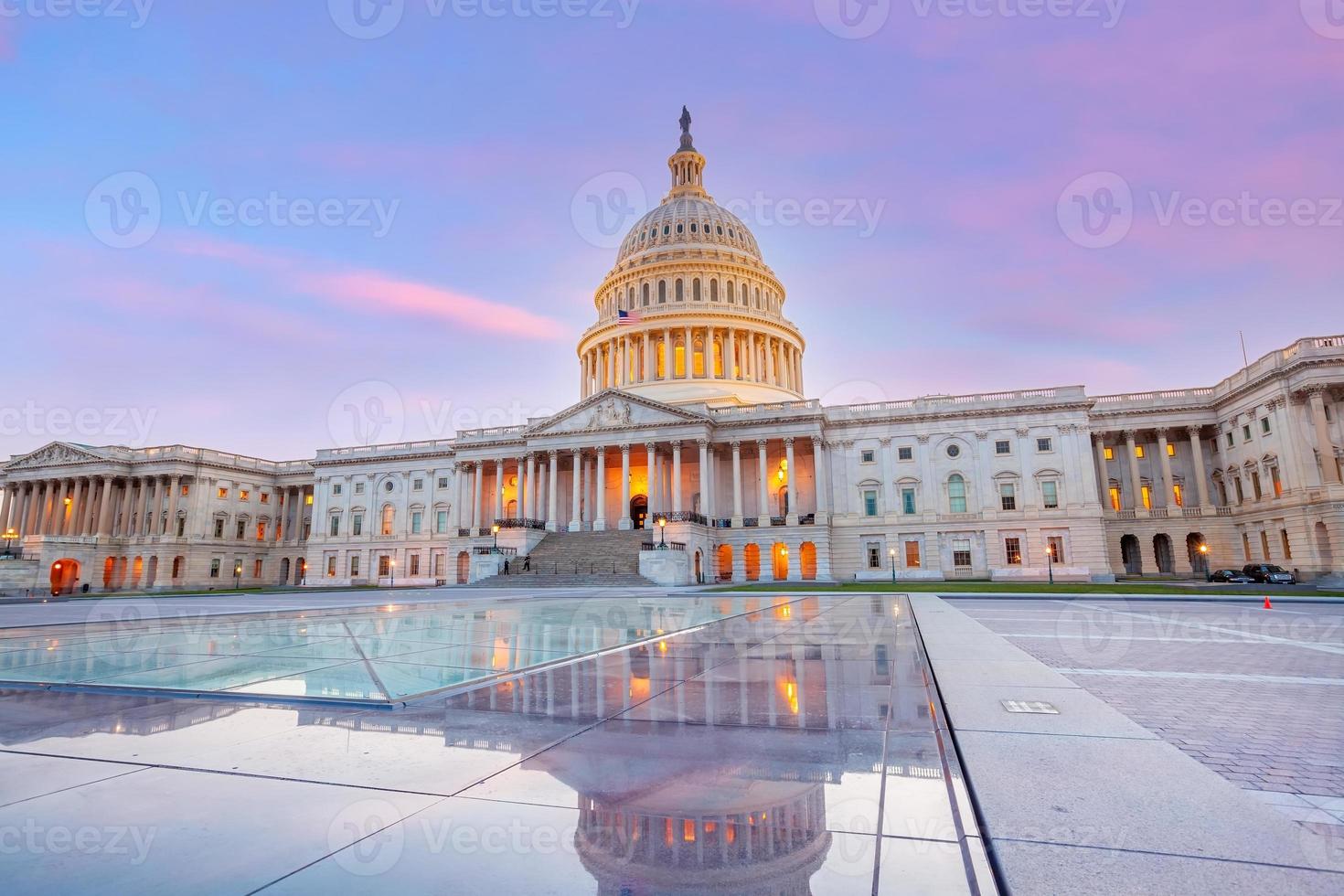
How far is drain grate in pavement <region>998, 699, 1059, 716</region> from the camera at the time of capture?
6556mm

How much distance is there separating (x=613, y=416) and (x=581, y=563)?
1650 centimetres

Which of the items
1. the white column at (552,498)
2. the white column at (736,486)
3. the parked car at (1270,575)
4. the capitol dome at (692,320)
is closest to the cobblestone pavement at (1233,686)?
the parked car at (1270,575)

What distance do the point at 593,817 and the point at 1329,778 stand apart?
5.03m

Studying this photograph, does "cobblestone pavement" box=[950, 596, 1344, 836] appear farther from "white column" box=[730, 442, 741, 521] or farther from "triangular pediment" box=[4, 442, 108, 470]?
"triangular pediment" box=[4, 442, 108, 470]

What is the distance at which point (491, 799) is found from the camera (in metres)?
4.14

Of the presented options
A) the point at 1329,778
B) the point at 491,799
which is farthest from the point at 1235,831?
the point at 491,799

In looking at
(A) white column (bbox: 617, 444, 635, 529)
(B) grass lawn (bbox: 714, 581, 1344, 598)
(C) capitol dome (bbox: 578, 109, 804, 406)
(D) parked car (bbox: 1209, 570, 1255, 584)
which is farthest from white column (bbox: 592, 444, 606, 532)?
(D) parked car (bbox: 1209, 570, 1255, 584)

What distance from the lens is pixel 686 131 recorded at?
110312mm

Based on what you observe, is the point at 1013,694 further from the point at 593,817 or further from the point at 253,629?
the point at 253,629

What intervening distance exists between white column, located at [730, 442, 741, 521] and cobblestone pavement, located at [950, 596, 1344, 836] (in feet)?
147

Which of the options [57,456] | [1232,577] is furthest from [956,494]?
[57,456]

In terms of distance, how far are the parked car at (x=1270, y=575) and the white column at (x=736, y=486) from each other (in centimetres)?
3657

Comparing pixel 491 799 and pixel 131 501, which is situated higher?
pixel 131 501

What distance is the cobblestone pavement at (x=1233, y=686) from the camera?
4.96 meters
